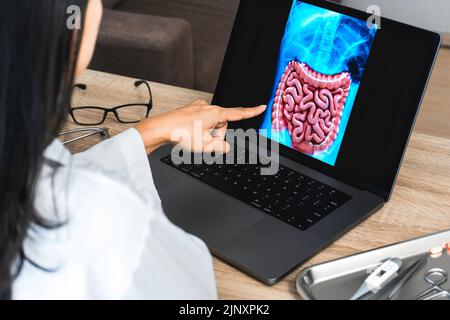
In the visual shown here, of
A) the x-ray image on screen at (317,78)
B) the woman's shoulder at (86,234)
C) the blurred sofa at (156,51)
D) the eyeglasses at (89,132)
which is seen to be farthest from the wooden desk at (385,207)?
the blurred sofa at (156,51)

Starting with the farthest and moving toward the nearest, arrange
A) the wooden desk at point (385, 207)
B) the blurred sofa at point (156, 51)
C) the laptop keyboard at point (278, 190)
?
the blurred sofa at point (156, 51)
the laptop keyboard at point (278, 190)
the wooden desk at point (385, 207)

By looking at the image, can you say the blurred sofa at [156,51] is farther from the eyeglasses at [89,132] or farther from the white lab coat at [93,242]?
the white lab coat at [93,242]

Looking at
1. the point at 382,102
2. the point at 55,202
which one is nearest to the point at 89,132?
the point at 382,102

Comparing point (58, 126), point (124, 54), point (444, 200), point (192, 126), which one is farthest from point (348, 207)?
point (124, 54)

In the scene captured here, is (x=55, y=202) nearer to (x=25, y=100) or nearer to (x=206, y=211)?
(x=25, y=100)

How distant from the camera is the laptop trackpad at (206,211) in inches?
40.3

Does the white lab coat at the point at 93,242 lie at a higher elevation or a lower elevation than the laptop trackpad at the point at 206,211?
higher

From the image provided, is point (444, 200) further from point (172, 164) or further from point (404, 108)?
point (172, 164)

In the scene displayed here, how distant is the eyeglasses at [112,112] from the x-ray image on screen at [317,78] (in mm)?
286

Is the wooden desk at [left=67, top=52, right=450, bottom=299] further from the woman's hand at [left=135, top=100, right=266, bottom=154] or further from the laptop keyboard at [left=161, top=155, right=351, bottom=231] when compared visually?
the woman's hand at [left=135, top=100, right=266, bottom=154]

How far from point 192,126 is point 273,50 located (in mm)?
205

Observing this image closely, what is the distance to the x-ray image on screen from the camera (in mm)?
1101

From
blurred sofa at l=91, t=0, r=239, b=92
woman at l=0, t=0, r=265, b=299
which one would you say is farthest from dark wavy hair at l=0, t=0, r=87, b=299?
blurred sofa at l=91, t=0, r=239, b=92

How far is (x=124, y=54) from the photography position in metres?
2.16
